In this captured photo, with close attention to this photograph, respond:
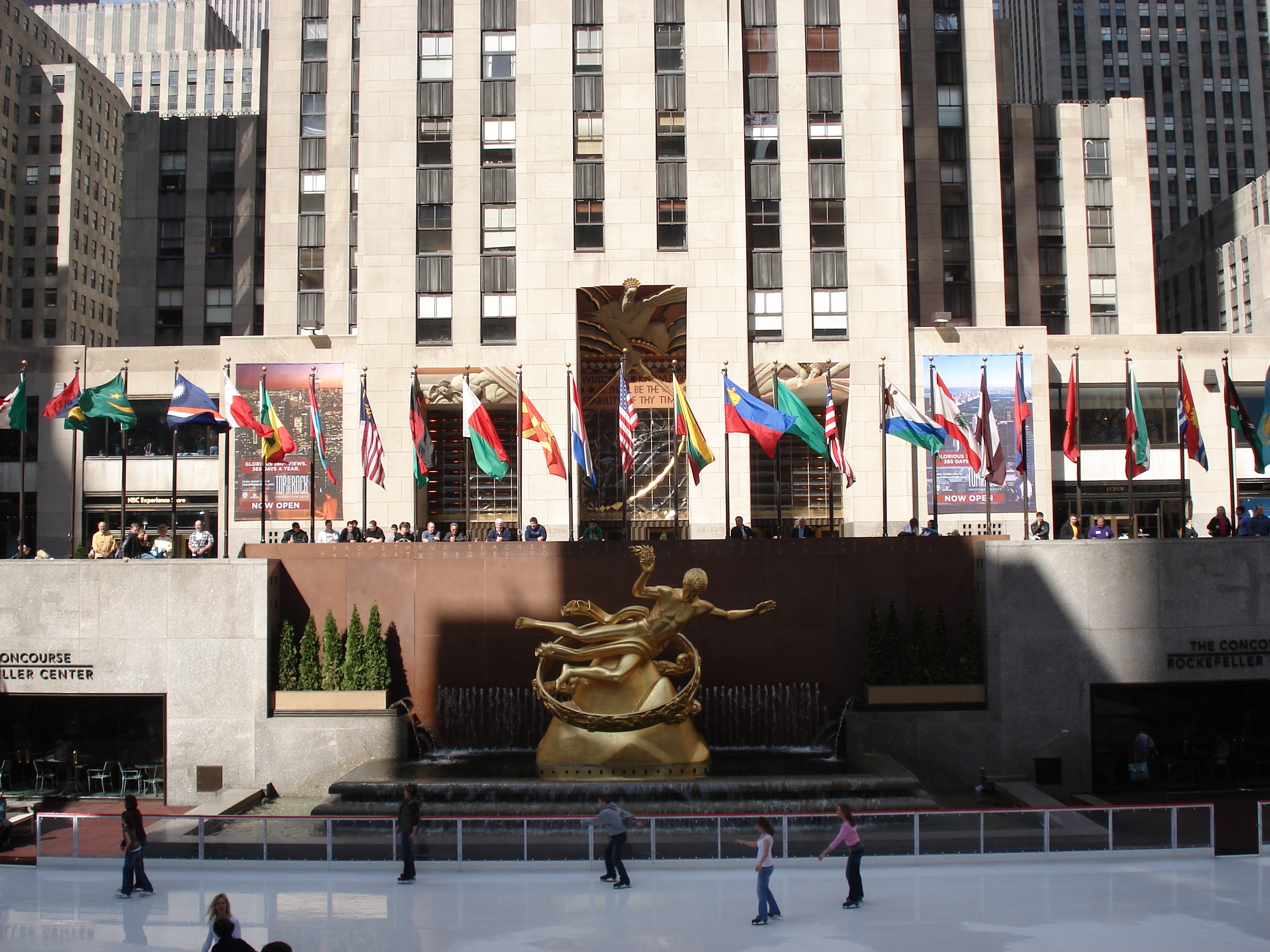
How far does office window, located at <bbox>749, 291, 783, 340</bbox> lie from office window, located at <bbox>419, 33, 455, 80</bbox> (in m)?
13.8

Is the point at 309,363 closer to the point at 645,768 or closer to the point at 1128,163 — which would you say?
the point at 645,768

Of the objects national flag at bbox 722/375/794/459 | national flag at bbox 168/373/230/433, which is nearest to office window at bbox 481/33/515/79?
national flag at bbox 168/373/230/433

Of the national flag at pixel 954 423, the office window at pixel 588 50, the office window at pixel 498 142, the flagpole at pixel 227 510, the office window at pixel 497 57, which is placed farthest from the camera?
the office window at pixel 497 57

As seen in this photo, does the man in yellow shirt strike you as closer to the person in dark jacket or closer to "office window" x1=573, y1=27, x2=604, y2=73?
the person in dark jacket

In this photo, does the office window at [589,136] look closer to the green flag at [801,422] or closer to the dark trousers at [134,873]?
the green flag at [801,422]

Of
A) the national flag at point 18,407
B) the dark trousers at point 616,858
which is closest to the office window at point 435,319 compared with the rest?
the national flag at point 18,407

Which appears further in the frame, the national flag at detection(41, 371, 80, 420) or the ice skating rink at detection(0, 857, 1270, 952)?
the national flag at detection(41, 371, 80, 420)

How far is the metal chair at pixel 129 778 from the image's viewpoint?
83.4ft

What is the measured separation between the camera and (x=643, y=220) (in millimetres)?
38812

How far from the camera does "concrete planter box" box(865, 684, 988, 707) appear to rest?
83.2 ft

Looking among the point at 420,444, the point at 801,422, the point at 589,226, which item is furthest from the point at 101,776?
the point at 589,226

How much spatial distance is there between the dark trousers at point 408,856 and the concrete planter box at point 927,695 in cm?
1201

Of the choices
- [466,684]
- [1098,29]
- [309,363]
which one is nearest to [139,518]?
[309,363]

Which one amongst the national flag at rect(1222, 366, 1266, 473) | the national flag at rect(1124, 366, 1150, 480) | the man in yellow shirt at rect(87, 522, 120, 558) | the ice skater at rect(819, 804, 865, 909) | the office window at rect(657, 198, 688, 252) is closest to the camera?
the ice skater at rect(819, 804, 865, 909)
